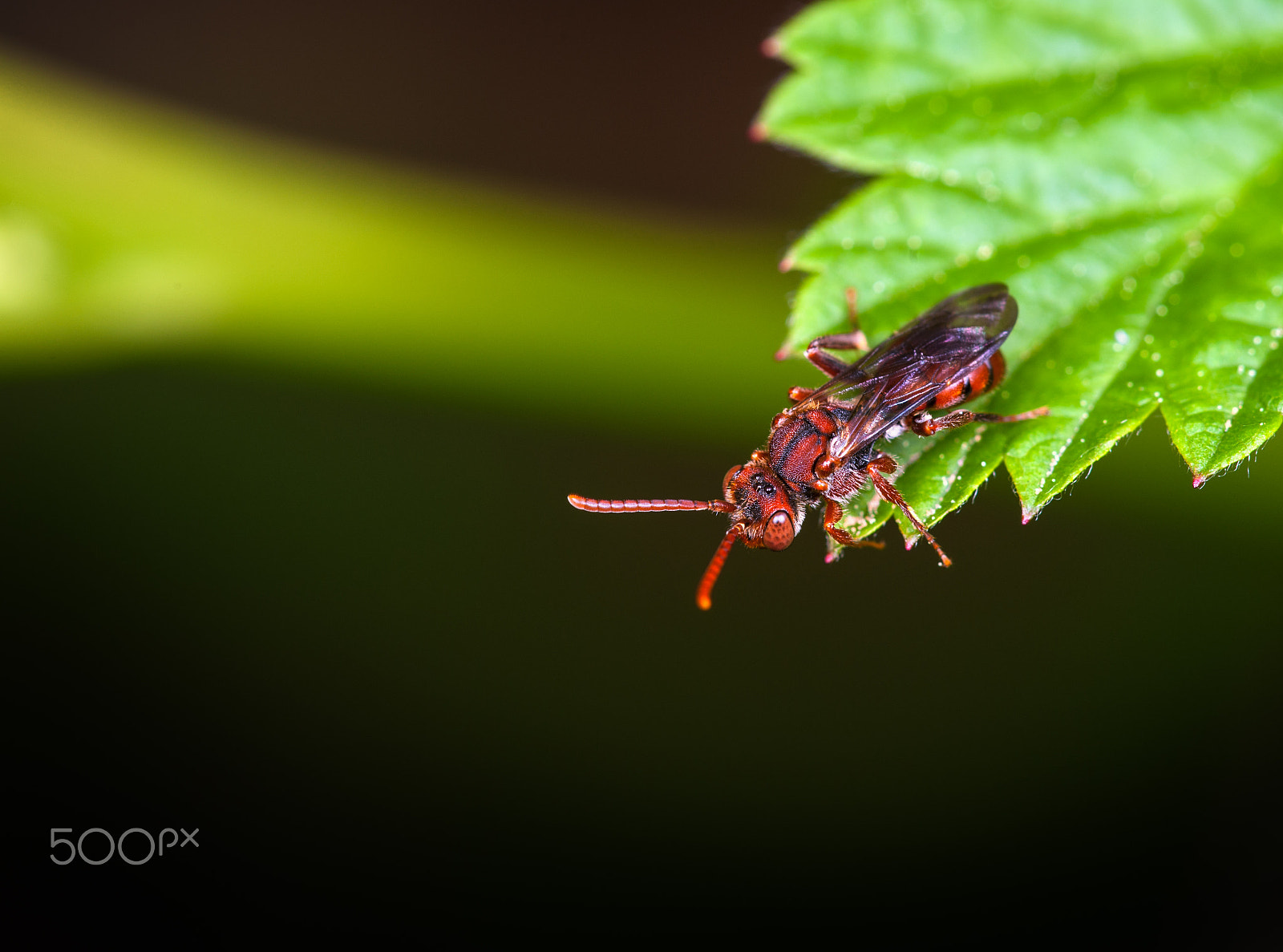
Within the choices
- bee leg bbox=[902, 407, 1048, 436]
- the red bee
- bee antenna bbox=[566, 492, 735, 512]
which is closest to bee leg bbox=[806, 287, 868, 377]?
the red bee

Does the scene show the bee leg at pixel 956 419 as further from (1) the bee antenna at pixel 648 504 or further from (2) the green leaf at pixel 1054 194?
(1) the bee antenna at pixel 648 504

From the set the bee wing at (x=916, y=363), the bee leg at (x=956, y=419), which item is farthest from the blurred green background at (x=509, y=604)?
the bee leg at (x=956, y=419)

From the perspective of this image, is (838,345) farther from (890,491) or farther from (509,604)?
(509,604)

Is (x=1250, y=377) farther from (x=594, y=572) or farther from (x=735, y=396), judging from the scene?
(x=594, y=572)

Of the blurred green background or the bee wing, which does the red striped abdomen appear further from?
the blurred green background

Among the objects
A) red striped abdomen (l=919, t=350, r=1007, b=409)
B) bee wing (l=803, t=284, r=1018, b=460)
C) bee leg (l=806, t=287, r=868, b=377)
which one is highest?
bee leg (l=806, t=287, r=868, b=377)

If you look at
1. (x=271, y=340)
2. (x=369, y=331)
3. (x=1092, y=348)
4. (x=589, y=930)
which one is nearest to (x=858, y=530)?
(x=1092, y=348)

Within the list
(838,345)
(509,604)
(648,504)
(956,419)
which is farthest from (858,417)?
(509,604)

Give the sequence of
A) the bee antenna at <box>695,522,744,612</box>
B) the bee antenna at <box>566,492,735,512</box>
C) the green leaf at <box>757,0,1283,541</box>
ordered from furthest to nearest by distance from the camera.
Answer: the bee antenna at <box>566,492,735,512</box>
the bee antenna at <box>695,522,744,612</box>
the green leaf at <box>757,0,1283,541</box>
